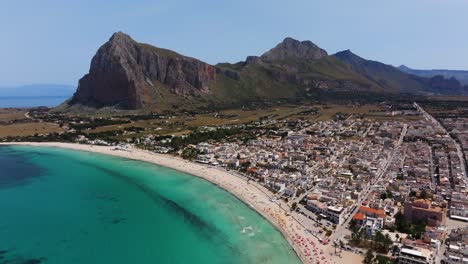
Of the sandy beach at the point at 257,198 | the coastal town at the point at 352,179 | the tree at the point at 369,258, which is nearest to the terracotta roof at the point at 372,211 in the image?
the coastal town at the point at 352,179

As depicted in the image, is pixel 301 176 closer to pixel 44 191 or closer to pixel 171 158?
pixel 171 158

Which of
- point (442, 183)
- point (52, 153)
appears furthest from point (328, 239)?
point (52, 153)

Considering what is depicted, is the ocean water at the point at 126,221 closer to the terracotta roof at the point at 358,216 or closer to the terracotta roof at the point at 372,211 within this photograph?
the terracotta roof at the point at 358,216

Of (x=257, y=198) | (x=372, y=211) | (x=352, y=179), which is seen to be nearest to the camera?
(x=372, y=211)

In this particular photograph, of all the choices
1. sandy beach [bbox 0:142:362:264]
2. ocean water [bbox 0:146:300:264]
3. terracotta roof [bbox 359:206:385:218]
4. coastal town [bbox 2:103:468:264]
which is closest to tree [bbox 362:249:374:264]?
coastal town [bbox 2:103:468:264]

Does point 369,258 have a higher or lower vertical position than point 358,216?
lower

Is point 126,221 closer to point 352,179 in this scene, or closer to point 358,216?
point 358,216

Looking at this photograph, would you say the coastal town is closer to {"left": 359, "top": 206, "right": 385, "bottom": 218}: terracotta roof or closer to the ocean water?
{"left": 359, "top": 206, "right": 385, "bottom": 218}: terracotta roof

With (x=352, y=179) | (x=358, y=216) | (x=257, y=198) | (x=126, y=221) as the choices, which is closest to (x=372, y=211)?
(x=358, y=216)
